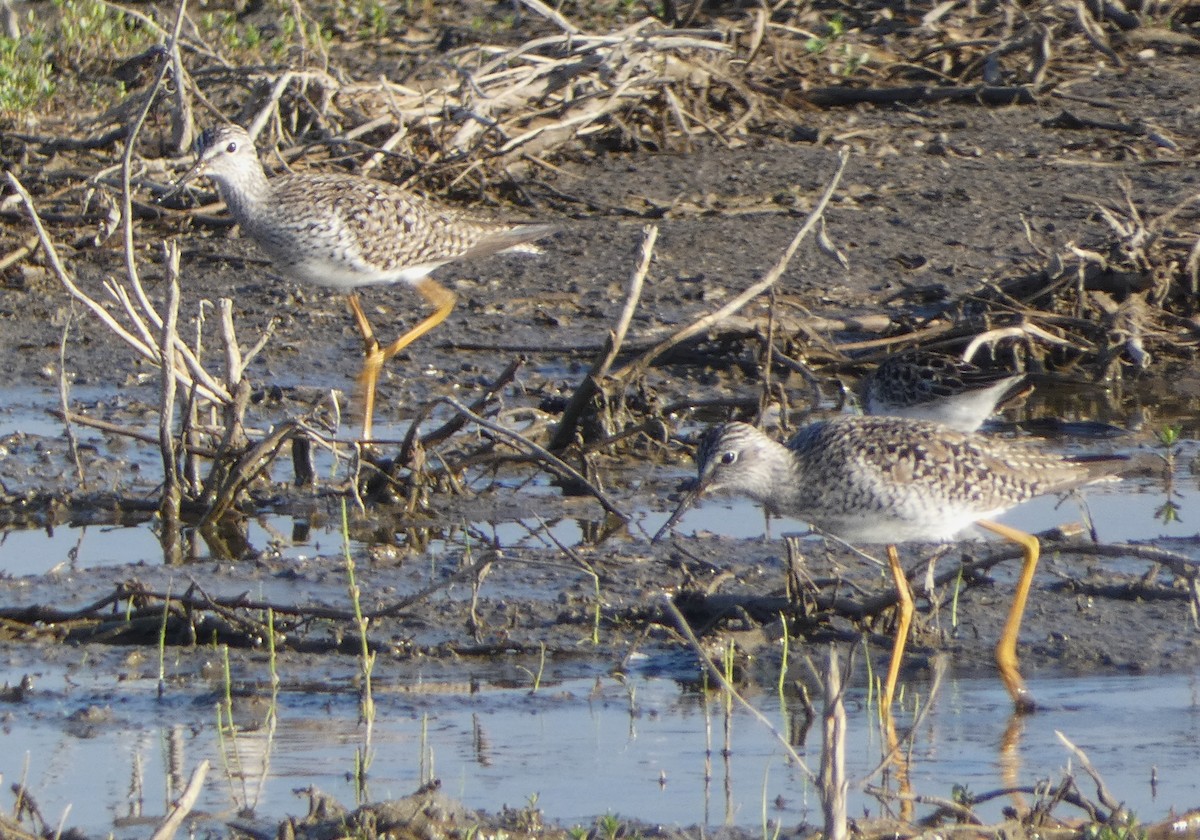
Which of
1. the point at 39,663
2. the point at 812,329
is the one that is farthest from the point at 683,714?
the point at 812,329

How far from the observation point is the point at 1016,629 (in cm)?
634

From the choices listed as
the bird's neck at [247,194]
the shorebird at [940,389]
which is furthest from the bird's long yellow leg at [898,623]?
the bird's neck at [247,194]

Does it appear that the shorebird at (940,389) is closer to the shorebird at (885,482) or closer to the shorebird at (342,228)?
the shorebird at (885,482)

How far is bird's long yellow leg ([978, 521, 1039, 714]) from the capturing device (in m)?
6.03

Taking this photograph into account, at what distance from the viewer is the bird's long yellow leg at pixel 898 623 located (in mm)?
6023

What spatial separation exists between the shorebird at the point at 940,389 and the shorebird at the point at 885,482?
1.35m

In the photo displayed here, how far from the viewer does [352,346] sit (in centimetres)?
1034

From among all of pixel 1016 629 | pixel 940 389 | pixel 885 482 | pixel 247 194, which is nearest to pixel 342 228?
pixel 247 194

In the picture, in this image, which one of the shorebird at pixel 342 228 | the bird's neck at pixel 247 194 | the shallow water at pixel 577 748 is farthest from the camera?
the bird's neck at pixel 247 194

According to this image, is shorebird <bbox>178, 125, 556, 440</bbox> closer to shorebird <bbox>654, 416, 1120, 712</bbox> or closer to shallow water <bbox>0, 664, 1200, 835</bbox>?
shorebird <bbox>654, 416, 1120, 712</bbox>

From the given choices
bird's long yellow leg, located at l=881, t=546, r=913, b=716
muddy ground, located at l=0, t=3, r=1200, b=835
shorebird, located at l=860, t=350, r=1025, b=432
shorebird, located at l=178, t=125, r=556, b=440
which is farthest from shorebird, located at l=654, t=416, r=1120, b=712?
shorebird, located at l=178, t=125, r=556, b=440

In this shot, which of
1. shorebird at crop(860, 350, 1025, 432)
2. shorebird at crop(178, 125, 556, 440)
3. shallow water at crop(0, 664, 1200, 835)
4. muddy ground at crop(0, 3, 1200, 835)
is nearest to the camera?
shallow water at crop(0, 664, 1200, 835)

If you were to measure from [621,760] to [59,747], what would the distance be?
1644 millimetres

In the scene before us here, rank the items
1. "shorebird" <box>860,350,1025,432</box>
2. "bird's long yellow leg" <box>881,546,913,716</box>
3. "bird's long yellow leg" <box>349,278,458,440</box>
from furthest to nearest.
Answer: "bird's long yellow leg" <box>349,278,458,440</box>, "shorebird" <box>860,350,1025,432</box>, "bird's long yellow leg" <box>881,546,913,716</box>
